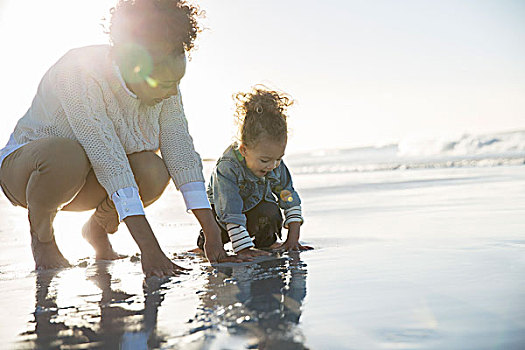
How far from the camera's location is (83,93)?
2.40 meters

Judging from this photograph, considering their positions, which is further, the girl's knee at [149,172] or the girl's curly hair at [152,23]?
the girl's knee at [149,172]

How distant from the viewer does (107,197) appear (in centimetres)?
280

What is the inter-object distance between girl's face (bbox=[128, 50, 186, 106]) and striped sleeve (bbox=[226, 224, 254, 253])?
2.56ft

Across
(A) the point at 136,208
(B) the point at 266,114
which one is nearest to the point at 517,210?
(B) the point at 266,114

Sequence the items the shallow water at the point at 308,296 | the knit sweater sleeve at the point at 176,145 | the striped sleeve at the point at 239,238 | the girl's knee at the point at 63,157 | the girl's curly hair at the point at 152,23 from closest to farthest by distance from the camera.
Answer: the shallow water at the point at 308,296
the girl's curly hair at the point at 152,23
the girl's knee at the point at 63,157
the knit sweater sleeve at the point at 176,145
the striped sleeve at the point at 239,238

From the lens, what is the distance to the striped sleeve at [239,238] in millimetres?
2834

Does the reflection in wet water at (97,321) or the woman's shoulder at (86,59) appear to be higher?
the woman's shoulder at (86,59)

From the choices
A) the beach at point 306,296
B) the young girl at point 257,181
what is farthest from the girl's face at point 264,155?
the beach at point 306,296

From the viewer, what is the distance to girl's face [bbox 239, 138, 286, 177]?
9.95ft

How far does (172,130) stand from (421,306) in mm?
1536

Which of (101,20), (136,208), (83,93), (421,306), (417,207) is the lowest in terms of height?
(417,207)

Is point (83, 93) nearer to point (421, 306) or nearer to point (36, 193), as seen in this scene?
point (36, 193)

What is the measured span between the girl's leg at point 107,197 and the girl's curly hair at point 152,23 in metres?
0.58

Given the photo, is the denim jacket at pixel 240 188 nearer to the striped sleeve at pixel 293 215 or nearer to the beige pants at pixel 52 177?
the striped sleeve at pixel 293 215
